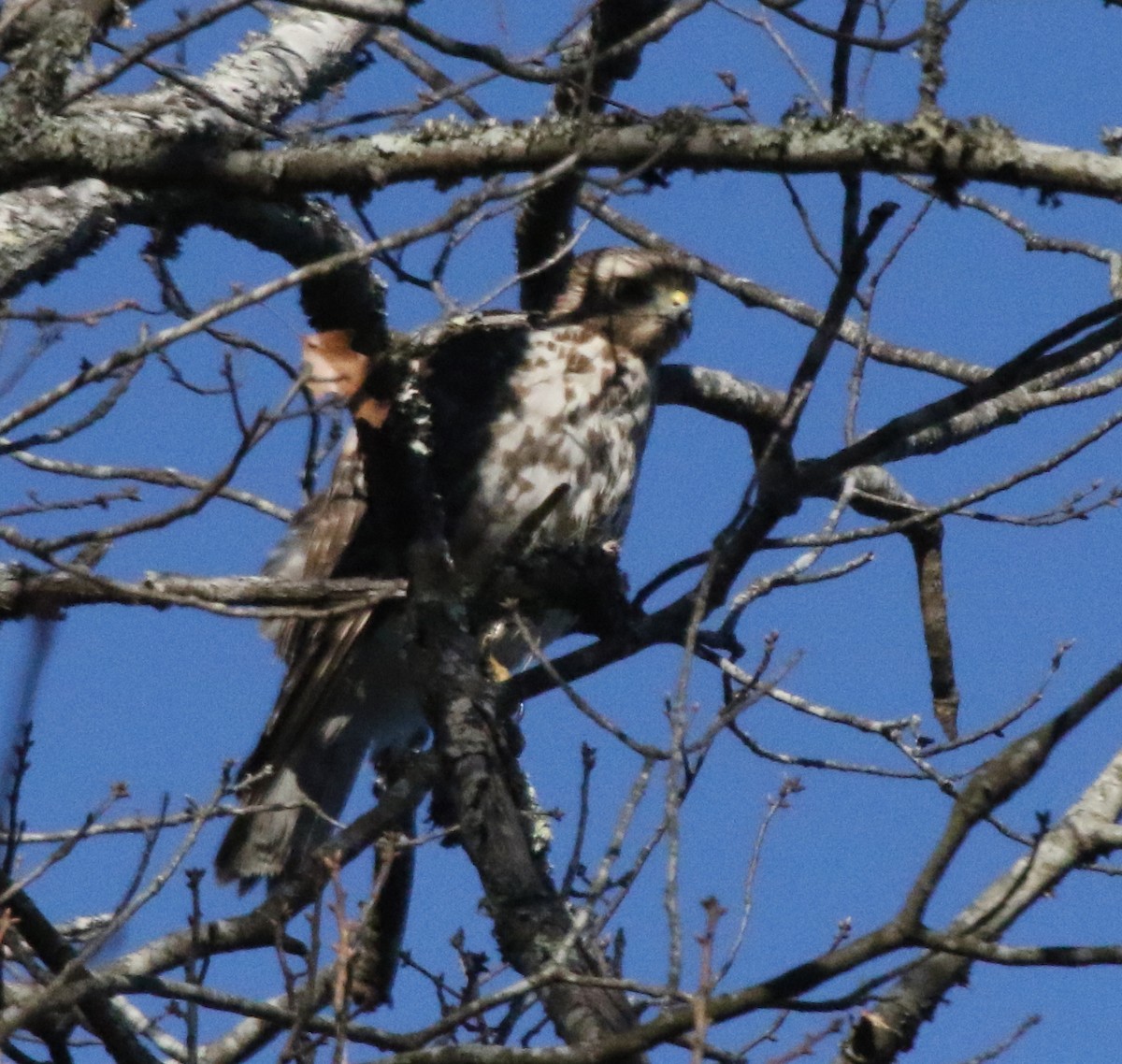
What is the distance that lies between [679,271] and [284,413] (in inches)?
122

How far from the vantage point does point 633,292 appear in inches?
241

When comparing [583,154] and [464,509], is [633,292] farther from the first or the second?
[583,154]

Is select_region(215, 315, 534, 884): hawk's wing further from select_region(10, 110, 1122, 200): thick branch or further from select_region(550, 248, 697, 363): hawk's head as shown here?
select_region(10, 110, 1122, 200): thick branch

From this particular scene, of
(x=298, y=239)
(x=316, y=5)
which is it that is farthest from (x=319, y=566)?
(x=316, y=5)

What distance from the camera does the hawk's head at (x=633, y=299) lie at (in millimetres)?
5941

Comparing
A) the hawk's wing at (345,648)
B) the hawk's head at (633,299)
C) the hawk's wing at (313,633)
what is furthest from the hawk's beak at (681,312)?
the hawk's wing at (313,633)

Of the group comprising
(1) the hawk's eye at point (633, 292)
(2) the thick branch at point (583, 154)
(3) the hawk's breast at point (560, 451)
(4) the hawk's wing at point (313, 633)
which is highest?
(1) the hawk's eye at point (633, 292)

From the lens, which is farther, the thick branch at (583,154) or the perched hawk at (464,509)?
the perched hawk at (464,509)

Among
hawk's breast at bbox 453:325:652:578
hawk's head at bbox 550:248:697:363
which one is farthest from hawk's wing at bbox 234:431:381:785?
hawk's head at bbox 550:248:697:363

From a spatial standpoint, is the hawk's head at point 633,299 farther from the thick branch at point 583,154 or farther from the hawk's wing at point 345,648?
Answer: the thick branch at point 583,154

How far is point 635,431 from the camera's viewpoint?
5.72 m

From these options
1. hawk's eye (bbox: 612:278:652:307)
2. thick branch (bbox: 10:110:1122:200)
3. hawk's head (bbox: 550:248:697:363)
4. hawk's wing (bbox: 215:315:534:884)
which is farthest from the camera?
hawk's eye (bbox: 612:278:652:307)

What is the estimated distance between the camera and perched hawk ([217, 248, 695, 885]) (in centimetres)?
522

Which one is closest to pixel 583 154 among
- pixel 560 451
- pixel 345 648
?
pixel 345 648
